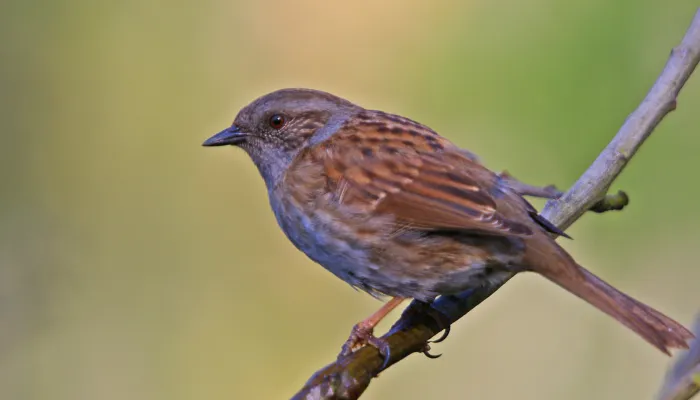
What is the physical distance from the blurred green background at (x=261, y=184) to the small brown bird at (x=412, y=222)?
1862mm

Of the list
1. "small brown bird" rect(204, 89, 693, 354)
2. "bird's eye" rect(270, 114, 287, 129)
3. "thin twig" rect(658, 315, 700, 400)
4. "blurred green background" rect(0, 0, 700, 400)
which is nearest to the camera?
"thin twig" rect(658, 315, 700, 400)

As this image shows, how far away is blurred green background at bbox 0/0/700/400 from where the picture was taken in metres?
5.04

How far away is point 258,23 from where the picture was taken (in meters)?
6.05

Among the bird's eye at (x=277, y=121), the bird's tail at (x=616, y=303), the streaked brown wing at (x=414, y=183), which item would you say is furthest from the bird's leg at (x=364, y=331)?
the bird's eye at (x=277, y=121)

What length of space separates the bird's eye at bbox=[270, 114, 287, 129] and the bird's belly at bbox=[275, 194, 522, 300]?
63 centimetres

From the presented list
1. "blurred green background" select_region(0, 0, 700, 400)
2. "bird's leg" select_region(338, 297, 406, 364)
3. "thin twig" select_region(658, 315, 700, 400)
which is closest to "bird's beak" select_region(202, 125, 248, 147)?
"bird's leg" select_region(338, 297, 406, 364)

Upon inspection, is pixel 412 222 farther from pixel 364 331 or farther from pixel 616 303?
pixel 616 303

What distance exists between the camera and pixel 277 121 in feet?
12.1

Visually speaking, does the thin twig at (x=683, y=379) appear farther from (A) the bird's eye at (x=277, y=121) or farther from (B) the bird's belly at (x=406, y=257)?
(A) the bird's eye at (x=277, y=121)

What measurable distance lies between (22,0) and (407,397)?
11.5ft

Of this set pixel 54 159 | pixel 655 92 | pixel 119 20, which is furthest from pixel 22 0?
pixel 655 92

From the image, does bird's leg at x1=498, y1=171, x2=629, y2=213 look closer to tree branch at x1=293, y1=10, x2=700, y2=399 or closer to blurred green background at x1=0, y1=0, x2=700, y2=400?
tree branch at x1=293, y1=10, x2=700, y2=399

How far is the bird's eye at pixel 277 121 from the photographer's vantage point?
3691 millimetres

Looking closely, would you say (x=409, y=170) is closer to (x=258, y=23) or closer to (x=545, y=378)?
(x=545, y=378)
